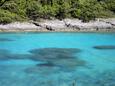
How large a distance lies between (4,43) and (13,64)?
641 cm

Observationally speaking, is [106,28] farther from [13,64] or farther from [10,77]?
[10,77]

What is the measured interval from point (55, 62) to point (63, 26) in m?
14.7

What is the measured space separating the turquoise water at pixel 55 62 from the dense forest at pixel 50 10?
730 centimetres

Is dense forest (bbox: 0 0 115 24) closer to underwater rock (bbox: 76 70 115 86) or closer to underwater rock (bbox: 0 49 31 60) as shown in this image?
underwater rock (bbox: 0 49 31 60)

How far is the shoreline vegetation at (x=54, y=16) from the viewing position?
90.6 ft

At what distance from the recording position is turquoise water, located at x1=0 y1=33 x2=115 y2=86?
10469mm

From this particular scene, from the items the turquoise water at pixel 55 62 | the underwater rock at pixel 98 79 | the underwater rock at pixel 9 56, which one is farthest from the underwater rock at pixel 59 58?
the underwater rock at pixel 98 79

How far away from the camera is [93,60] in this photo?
14969 mm

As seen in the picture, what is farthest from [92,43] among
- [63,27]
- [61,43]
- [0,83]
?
[0,83]

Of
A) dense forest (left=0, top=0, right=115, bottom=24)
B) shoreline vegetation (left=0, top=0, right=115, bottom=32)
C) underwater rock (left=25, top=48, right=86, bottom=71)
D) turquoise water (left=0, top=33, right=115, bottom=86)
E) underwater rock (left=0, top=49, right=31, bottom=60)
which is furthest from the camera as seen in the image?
dense forest (left=0, top=0, right=115, bottom=24)

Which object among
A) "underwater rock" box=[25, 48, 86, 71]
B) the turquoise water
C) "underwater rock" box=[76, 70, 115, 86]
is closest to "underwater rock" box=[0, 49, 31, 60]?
the turquoise water

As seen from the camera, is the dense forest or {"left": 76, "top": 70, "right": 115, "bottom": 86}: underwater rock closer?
{"left": 76, "top": 70, "right": 115, "bottom": 86}: underwater rock

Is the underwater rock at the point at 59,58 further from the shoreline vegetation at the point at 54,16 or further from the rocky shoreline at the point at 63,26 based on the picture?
the shoreline vegetation at the point at 54,16

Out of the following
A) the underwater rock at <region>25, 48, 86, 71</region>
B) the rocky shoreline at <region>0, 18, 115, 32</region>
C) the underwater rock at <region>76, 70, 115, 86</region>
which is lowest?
the rocky shoreline at <region>0, 18, 115, 32</region>
